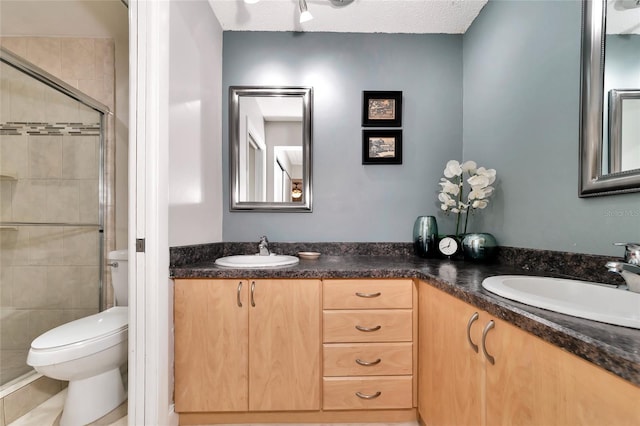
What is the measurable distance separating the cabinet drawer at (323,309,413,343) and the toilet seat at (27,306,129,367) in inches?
43.6

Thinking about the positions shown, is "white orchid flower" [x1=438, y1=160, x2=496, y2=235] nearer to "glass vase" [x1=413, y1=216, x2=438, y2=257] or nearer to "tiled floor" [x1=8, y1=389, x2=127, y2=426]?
"glass vase" [x1=413, y1=216, x2=438, y2=257]

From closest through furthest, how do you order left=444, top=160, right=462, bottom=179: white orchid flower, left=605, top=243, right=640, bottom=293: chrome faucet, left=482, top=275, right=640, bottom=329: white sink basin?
left=482, top=275, right=640, bottom=329: white sink basin, left=605, top=243, right=640, bottom=293: chrome faucet, left=444, top=160, right=462, bottom=179: white orchid flower

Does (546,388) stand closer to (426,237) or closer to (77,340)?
(426,237)

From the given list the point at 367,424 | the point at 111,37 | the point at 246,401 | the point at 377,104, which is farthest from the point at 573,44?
the point at 111,37

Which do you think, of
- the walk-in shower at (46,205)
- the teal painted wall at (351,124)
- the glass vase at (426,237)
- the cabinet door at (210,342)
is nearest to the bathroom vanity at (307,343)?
the cabinet door at (210,342)

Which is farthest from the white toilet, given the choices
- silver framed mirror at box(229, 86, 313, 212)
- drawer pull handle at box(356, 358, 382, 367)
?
drawer pull handle at box(356, 358, 382, 367)

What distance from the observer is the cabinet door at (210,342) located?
1388 mm

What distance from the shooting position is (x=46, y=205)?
1946 mm

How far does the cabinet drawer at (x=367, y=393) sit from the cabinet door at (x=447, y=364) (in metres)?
0.08

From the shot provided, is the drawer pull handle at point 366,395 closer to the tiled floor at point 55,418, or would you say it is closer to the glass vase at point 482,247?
the tiled floor at point 55,418

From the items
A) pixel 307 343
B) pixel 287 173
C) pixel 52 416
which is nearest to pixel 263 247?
pixel 287 173

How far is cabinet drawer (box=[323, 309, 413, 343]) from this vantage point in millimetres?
1420

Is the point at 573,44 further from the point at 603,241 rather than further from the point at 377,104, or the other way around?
the point at 377,104

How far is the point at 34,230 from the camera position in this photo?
6.29 ft
